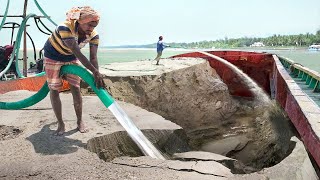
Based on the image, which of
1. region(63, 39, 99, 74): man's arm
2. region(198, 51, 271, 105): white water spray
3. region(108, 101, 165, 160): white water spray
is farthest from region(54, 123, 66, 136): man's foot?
region(198, 51, 271, 105): white water spray

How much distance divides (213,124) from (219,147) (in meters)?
1.71

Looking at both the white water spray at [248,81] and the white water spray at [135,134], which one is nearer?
the white water spray at [135,134]

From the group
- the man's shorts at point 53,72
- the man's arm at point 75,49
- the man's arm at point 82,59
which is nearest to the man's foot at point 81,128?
the man's shorts at point 53,72

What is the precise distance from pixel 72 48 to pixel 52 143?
3.48ft

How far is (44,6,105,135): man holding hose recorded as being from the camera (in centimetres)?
396

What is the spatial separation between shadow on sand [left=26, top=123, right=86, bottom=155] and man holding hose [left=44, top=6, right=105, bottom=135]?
5.0 inches

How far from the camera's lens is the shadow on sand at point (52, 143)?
385cm

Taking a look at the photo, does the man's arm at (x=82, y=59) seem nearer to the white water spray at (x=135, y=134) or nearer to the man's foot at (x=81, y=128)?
the white water spray at (x=135, y=134)

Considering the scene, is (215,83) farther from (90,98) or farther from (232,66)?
(90,98)

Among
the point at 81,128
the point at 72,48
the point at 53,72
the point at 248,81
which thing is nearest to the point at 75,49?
the point at 72,48

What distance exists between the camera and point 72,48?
3.95 metres

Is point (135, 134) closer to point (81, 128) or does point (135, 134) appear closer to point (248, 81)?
point (81, 128)

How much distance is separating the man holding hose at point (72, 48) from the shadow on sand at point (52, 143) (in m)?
0.13

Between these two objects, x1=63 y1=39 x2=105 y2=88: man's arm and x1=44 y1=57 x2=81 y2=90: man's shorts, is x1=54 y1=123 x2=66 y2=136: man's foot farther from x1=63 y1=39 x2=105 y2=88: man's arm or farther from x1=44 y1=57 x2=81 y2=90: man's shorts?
x1=63 y1=39 x2=105 y2=88: man's arm
